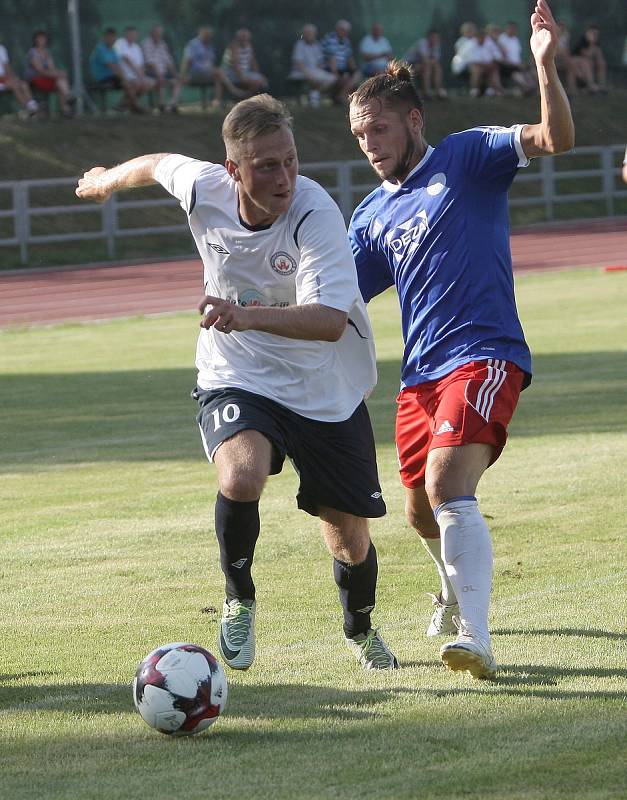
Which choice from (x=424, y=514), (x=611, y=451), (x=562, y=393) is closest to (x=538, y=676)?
(x=424, y=514)

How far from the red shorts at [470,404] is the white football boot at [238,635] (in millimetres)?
914

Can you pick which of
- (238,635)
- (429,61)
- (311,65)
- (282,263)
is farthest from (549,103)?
(429,61)

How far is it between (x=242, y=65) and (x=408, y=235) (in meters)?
28.5

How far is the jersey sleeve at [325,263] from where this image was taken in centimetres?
534

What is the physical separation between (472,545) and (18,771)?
1836 mm

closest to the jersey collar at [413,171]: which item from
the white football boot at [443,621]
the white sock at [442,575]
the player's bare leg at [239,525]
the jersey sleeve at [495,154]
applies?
the jersey sleeve at [495,154]

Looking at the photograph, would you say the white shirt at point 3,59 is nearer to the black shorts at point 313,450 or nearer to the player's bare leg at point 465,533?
the black shorts at point 313,450

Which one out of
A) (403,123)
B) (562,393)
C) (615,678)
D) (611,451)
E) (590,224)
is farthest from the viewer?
(590,224)

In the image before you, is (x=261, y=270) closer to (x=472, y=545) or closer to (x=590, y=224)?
(x=472, y=545)

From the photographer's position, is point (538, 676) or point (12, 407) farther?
point (12, 407)

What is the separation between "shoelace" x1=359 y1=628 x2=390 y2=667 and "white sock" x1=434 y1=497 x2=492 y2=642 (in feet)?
1.27

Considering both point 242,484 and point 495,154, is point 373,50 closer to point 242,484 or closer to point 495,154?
point 495,154

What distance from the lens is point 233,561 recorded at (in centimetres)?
558

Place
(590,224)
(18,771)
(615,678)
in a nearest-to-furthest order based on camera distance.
Answer: (18,771) < (615,678) < (590,224)
